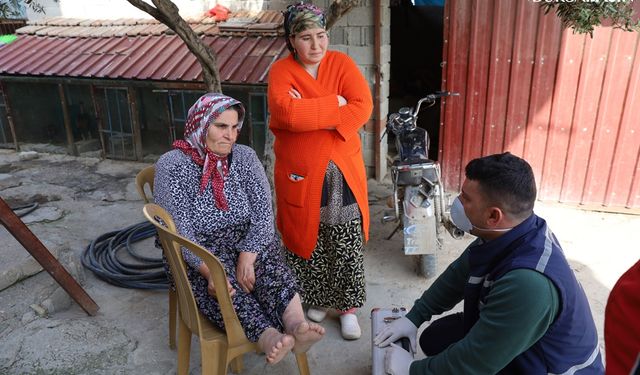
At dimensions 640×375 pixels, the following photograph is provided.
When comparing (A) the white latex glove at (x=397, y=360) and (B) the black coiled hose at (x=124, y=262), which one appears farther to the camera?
(B) the black coiled hose at (x=124, y=262)

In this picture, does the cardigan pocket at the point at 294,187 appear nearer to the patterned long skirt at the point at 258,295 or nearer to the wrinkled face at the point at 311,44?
the patterned long skirt at the point at 258,295

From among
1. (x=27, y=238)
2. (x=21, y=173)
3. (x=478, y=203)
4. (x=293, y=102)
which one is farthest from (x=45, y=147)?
(x=478, y=203)

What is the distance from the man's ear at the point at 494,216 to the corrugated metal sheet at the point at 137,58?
13.5 feet

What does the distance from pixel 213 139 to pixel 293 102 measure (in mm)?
480

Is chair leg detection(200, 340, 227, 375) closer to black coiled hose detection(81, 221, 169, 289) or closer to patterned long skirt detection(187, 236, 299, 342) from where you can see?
patterned long skirt detection(187, 236, 299, 342)

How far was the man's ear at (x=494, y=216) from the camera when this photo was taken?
5.14 ft

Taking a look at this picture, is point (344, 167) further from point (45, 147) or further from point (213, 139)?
point (45, 147)

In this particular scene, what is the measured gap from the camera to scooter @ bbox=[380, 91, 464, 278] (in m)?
3.35

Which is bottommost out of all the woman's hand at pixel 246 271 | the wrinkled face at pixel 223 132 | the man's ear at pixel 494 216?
the woman's hand at pixel 246 271

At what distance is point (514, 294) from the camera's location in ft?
4.65

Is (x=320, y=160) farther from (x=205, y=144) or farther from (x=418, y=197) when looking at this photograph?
(x=418, y=197)

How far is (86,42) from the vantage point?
6602 mm

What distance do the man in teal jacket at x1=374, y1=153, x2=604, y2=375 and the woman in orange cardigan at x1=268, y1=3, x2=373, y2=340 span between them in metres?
1.09

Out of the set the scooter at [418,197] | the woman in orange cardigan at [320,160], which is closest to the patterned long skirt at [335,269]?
the woman in orange cardigan at [320,160]
